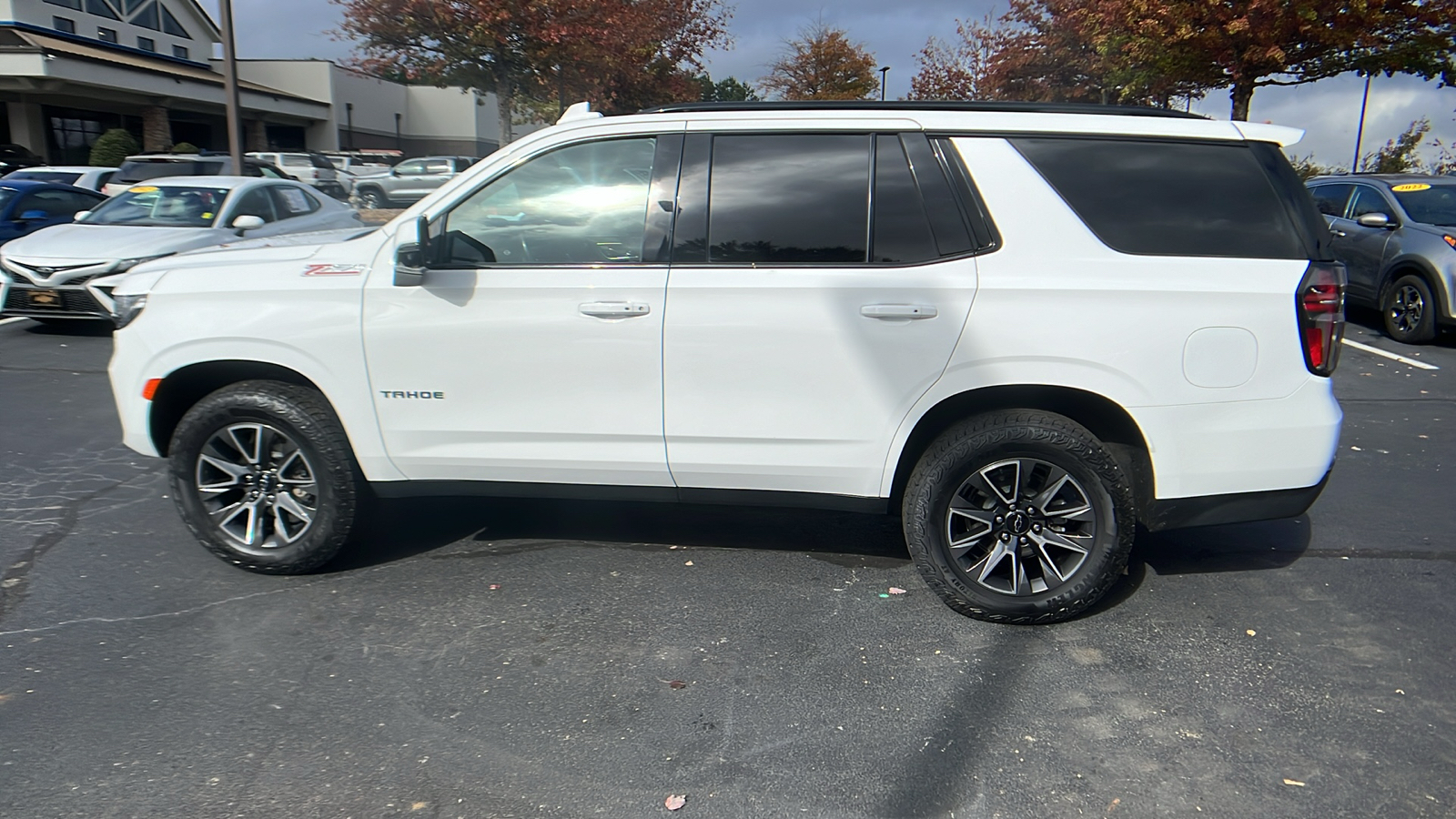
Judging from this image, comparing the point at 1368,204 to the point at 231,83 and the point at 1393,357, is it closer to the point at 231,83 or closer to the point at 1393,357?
the point at 1393,357

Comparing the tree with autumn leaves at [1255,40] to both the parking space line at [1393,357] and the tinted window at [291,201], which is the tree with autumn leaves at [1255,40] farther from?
the tinted window at [291,201]

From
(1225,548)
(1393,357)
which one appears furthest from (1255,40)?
(1225,548)

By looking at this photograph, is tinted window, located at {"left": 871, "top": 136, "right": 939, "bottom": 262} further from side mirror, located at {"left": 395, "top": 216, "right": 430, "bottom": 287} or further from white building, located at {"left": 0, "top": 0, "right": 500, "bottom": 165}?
white building, located at {"left": 0, "top": 0, "right": 500, "bottom": 165}

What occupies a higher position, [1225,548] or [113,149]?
[113,149]

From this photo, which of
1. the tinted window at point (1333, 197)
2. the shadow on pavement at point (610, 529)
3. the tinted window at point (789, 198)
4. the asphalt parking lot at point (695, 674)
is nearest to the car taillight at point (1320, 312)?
the asphalt parking lot at point (695, 674)

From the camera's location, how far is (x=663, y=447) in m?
4.12

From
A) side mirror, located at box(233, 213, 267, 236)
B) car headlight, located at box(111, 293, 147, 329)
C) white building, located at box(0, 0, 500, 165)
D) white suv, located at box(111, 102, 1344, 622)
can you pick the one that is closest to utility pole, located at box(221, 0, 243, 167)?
side mirror, located at box(233, 213, 267, 236)

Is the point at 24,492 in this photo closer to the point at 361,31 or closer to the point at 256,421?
the point at 256,421

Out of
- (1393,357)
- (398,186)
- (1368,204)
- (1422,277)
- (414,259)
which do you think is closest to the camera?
(414,259)

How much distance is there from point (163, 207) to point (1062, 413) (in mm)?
10320

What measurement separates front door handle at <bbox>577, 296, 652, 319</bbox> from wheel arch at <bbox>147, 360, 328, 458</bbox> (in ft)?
4.16

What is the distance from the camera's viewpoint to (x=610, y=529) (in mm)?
5141

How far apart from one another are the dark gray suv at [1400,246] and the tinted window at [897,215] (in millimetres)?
8439

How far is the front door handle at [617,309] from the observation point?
3988mm
